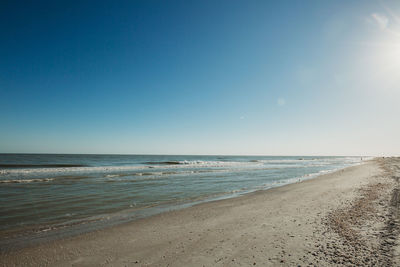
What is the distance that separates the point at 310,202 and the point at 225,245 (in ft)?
24.7

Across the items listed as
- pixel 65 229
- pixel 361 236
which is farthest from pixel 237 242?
pixel 65 229

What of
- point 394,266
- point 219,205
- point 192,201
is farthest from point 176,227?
point 394,266

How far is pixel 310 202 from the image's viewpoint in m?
10.9

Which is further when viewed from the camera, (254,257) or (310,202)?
(310,202)

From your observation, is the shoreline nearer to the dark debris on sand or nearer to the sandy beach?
the sandy beach

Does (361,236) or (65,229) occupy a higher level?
(361,236)

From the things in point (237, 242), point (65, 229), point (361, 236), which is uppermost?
point (361, 236)

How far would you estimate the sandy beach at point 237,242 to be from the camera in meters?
4.86

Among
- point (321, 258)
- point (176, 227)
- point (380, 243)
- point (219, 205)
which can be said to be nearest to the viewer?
point (321, 258)

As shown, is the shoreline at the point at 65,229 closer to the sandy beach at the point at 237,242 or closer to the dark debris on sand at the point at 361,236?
the sandy beach at the point at 237,242

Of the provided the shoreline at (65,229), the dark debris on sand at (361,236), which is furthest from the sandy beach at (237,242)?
the shoreline at (65,229)

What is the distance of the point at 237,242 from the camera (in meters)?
5.86

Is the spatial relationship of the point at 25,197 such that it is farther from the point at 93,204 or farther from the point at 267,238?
the point at 267,238

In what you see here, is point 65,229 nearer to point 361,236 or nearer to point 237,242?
point 237,242
